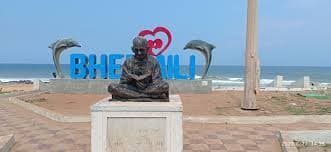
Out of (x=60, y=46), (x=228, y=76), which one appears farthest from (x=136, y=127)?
(x=228, y=76)

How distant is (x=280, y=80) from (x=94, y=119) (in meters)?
26.2

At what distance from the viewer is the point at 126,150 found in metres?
5.67

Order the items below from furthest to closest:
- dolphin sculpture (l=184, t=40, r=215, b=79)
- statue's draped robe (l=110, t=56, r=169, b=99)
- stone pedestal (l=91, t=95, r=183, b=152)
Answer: dolphin sculpture (l=184, t=40, r=215, b=79), statue's draped robe (l=110, t=56, r=169, b=99), stone pedestal (l=91, t=95, r=183, b=152)

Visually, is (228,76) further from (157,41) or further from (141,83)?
(141,83)

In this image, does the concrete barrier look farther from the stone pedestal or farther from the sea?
the sea

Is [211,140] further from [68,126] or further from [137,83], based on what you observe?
[68,126]

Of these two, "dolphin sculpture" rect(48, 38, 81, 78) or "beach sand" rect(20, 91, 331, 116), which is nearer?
"beach sand" rect(20, 91, 331, 116)

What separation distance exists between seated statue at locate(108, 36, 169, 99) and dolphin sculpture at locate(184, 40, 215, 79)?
13.2 m

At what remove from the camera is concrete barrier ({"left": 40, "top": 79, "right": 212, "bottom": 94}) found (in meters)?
18.1

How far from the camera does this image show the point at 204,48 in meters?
19.2

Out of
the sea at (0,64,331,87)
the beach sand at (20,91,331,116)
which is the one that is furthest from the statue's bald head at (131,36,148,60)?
the sea at (0,64,331,87)

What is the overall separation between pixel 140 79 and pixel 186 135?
2972mm

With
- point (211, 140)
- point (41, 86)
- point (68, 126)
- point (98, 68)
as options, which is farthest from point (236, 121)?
point (41, 86)

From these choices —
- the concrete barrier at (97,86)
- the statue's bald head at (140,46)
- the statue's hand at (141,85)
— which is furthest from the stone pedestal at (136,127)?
the concrete barrier at (97,86)
